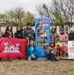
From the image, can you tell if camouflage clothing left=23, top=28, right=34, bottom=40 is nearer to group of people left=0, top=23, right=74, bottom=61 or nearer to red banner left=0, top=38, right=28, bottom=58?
group of people left=0, top=23, right=74, bottom=61

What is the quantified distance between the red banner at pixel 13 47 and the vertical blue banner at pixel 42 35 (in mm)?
633

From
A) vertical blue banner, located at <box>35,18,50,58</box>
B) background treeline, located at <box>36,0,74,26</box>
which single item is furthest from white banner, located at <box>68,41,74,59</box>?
background treeline, located at <box>36,0,74,26</box>

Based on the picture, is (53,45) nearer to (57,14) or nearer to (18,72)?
(18,72)

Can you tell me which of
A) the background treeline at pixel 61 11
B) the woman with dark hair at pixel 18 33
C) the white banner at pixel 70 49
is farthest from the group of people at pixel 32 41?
the background treeline at pixel 61 11

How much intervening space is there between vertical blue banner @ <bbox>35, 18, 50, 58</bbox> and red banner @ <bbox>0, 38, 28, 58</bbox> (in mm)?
633

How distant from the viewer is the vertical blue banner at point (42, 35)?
13.5 meters

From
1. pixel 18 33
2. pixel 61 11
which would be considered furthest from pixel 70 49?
pixel 61 11

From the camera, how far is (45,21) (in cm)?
1357

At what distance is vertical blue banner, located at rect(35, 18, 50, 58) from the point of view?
13.5m

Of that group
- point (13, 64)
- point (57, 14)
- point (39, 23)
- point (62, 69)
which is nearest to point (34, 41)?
point (39, 23)

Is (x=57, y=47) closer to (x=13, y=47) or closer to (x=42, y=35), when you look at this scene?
(x=42, y=35)

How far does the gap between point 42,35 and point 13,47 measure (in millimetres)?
1547

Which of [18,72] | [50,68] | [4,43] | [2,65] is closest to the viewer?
[18,72]

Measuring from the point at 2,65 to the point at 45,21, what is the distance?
326cm
